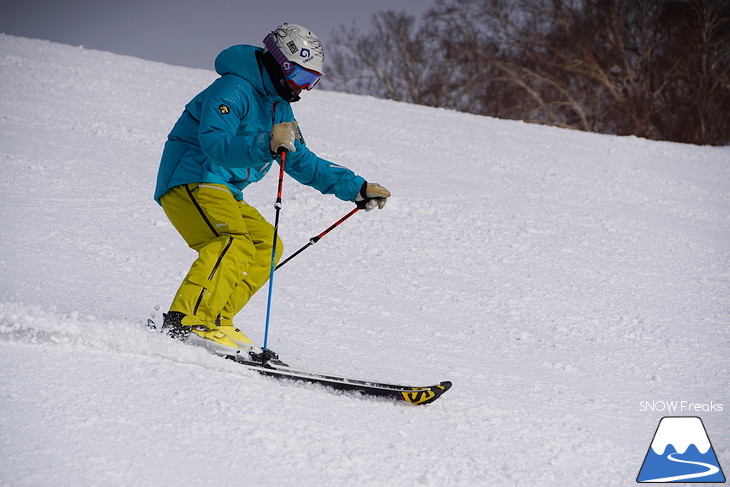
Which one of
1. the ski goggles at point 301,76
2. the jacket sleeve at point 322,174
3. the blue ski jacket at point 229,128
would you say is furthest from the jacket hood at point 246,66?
the jacket sleeve at point 322,174

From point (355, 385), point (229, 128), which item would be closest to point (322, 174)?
point (229, 128)

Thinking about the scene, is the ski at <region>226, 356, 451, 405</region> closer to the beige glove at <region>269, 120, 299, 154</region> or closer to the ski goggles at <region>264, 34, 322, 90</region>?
the beige glove at <region>269, 120, 299, 154</region>

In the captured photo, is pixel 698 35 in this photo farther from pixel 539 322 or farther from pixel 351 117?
pixel 539 322

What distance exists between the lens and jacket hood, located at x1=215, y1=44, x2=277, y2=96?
3.44 metres

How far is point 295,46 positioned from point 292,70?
0.12 m

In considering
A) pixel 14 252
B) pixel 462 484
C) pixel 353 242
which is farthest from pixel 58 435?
pixel 353 242

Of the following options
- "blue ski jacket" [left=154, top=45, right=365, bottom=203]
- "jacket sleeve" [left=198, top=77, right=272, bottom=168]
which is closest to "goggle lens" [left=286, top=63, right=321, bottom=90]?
"blue ski jacket" [left=154, top=45, right=365, bottom=203]

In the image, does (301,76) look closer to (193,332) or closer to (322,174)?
(322,174)

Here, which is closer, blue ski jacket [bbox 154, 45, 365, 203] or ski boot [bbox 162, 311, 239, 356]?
blue ski jacket [bbox 154, 45, 365, 203]

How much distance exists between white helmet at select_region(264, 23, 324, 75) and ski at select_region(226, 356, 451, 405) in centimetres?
142

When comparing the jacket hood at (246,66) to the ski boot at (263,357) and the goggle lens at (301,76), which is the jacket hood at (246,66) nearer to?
the goggle lens at (301,76)

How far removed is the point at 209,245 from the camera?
3459mm

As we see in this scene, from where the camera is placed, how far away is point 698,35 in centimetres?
2370

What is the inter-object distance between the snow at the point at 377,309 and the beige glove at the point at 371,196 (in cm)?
92
